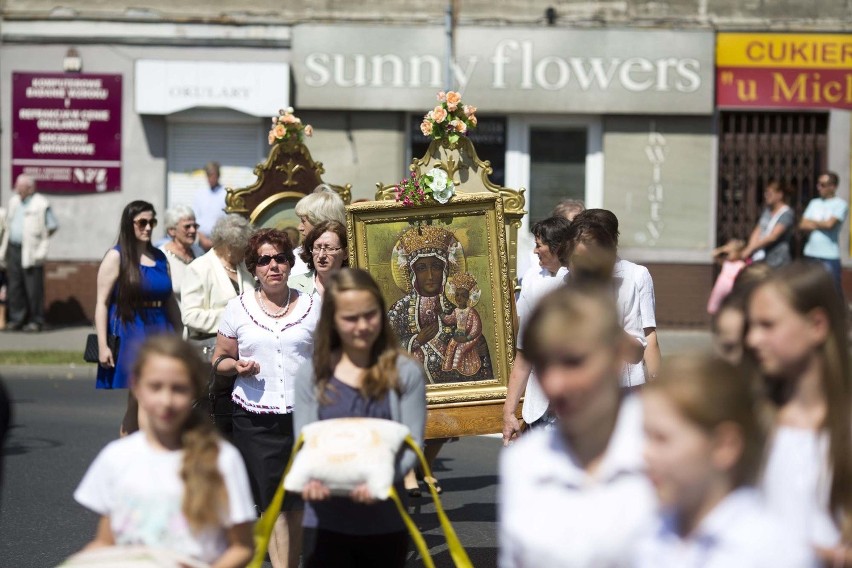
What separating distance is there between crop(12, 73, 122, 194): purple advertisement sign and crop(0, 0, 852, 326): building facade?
22 mm

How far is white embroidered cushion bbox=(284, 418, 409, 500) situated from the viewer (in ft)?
13.5

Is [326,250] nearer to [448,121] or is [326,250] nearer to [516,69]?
[448,121]

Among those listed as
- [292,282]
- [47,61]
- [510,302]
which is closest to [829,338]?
[510,302]

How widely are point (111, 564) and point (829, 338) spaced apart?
6.32 feet

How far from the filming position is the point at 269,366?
607 centimetres

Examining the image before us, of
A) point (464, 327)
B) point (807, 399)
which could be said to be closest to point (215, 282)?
point (464, 327)

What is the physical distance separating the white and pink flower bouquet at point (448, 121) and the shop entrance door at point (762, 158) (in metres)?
10.8

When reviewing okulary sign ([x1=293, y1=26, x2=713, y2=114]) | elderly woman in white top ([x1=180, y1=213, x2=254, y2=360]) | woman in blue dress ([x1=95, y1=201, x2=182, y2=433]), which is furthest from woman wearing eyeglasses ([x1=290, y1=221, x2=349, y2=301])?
okulary sign ([x1=293, y1=26, x2=713, y2=114])

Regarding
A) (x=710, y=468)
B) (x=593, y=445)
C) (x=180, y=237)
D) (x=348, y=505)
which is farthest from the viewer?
(x=180, y=237)

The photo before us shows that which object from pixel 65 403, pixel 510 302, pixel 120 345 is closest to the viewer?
pixel 510 302

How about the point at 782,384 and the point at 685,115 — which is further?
the point at 685,115

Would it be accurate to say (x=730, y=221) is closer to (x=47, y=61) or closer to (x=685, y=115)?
(x=685, y=115)

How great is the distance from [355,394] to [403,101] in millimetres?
14131

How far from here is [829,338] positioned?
3.56 m
